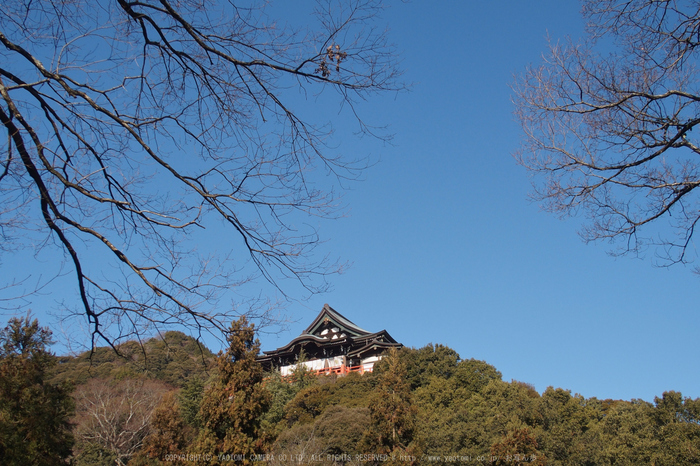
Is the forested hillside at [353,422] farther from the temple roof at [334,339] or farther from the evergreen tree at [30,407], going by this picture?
the temple roof at [334,339]

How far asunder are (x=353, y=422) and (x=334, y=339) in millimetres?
13815

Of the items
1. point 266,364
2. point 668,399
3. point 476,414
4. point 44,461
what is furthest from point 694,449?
point 266,364

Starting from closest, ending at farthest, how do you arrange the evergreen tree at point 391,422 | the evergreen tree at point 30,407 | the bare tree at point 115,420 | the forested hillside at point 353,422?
the evergreen tree at point 30,407, the forested hillside at point 353,422, the evergreen tree at point 391,422, the bare tree at point 115,420

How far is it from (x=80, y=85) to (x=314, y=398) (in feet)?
57.0

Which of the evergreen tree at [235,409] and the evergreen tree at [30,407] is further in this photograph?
the evergreen tree at [235,409]

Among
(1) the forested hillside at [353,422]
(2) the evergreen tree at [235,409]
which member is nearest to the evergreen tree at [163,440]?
(1) the forested hillside at [353,422]

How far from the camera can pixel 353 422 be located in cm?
1546

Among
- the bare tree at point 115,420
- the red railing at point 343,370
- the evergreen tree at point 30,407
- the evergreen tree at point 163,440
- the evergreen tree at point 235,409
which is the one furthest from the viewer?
the red railing at point 343,370

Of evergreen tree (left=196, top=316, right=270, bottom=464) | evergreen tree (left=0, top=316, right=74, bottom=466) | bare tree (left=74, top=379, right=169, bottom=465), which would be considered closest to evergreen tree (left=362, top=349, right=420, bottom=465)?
evergreen tree (left=196, top=316, right=270, bottom=464)

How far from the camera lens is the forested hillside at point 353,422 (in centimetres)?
1116

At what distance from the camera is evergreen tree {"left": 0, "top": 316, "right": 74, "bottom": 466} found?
8550 millimetres

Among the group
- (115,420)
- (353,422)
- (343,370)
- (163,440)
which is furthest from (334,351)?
(163,440)

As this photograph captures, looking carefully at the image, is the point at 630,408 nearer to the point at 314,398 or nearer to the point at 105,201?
the point at 314,398

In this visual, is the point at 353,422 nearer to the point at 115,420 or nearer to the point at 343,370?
the point at 115,420
